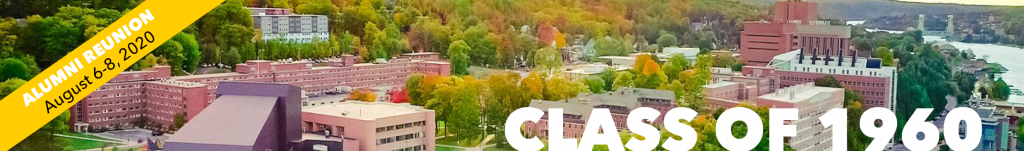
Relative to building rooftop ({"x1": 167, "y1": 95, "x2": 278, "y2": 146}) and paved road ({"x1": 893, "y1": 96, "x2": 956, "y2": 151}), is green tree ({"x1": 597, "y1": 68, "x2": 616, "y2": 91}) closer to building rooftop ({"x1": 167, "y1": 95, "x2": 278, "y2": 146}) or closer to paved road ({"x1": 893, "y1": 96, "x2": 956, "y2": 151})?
paved road ({"x1": 893, "y1": 96, "x2": 956, "y2": 151})

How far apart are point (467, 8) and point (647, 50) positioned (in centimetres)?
115

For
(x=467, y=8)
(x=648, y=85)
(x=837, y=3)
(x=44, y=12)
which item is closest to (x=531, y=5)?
(x=467, y=8)

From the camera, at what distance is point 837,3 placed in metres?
7.54

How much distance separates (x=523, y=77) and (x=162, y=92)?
209 cm

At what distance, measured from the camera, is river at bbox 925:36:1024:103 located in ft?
25.5

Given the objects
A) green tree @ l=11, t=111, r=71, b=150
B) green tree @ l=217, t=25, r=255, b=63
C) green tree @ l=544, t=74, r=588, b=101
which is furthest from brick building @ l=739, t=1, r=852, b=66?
green tree @ l=11, t=111, r=71, b=150

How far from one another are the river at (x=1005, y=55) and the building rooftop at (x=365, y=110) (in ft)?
11.2

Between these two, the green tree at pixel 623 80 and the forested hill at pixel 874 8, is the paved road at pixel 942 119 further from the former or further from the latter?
the green tree at pixel 623 80

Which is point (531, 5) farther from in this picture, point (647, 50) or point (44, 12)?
point (44, 12)

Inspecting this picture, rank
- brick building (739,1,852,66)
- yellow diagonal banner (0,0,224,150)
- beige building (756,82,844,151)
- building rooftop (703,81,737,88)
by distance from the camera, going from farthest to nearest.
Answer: brick building (739,1,852,66) < building rooftop (703,81,737,88) < beige building (756,82,844,151) < yellow diagonal banner (0,0,224,150)

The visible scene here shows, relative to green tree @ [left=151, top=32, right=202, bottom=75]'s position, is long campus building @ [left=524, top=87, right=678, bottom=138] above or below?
below

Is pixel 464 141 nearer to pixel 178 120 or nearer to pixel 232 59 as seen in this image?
pixel 232 59

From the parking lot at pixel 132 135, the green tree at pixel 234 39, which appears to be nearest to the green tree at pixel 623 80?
the green tree at pixel 234 39

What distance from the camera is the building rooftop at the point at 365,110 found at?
6245mm
